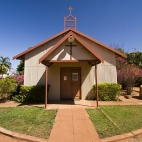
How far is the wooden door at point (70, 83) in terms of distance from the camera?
10312 millimetres

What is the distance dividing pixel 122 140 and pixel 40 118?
12.2ft

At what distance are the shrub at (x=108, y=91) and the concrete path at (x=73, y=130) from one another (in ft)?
13.3

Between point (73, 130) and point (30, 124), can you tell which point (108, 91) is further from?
point (30, 124)

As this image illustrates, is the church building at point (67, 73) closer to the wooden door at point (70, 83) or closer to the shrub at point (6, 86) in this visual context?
the wooden door at point (70, 83)

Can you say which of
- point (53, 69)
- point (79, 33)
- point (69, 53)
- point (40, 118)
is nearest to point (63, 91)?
point (53, 69)

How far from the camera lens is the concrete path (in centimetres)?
390

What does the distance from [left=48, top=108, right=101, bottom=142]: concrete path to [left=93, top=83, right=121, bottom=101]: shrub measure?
4.05 metres

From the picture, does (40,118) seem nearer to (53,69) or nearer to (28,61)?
(53,69)

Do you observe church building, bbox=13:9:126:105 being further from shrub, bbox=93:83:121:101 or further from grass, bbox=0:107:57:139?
grass, bbox=0:107:57:139

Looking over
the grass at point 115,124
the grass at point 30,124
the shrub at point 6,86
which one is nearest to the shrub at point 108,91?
the grass at point 115,124

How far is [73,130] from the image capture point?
14.8 feet

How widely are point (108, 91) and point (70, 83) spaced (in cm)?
334

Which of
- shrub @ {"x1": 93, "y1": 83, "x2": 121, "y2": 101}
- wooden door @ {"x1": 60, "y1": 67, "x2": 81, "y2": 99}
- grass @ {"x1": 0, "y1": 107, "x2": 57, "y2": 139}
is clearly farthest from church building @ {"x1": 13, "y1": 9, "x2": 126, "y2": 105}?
grass @ {"x1": 0, "y1": 107, "x2": 57, "y2": 139}

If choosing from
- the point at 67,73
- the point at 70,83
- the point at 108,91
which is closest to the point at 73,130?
the point at 108,91
